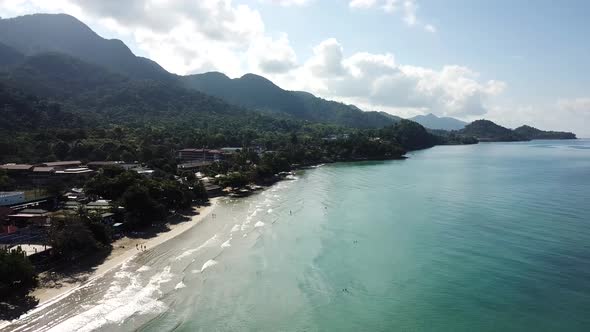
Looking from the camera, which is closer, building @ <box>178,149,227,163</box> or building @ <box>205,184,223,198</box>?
building @ <box>205,184,223,198</box>

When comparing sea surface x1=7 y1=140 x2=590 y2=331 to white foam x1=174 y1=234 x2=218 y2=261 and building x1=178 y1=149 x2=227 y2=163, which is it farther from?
building x1=178 y1=149 x2=227 y2=163

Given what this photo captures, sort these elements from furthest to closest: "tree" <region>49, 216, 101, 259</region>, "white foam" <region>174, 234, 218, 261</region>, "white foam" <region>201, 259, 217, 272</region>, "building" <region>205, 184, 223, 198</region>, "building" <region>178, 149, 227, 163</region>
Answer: "building" <region>178, 149, 227, 163</region>
"building" <region>205, 184, 223, 198</region>
"white foam" <region>174, 234, 218, 261</region>
"white foam" <region>201, 259, 217, 272</region>
"tree" <region>49, 216, 101, 259</region>

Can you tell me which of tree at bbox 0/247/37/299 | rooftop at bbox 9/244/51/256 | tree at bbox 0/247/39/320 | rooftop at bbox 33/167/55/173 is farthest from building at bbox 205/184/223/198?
tree at bbox 0/247/39/320

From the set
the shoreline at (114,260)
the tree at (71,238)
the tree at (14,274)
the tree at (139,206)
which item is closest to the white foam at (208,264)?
the shoreline at (114,260)

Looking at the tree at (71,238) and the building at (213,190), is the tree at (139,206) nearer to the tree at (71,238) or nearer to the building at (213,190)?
the tree at (71,238)

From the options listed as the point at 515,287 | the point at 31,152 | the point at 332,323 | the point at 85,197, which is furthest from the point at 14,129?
the point at 515,287

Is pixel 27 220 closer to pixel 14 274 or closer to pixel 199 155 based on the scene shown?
pixel 14 274

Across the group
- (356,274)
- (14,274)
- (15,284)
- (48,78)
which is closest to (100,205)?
(15,284)
